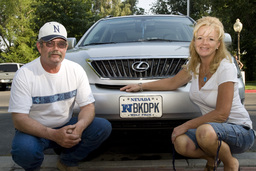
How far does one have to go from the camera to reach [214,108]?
270cm

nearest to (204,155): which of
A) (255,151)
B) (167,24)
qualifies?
(255,151)

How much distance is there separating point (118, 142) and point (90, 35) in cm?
148

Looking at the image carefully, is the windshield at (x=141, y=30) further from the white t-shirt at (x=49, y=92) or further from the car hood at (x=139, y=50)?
the white t-shirt at (x=49, y=92)

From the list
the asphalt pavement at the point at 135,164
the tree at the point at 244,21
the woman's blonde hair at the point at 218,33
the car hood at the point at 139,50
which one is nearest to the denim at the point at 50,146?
the asphalt pavement at the point at 135,164

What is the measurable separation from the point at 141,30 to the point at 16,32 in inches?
1416

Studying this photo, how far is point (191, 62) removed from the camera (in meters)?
2.82

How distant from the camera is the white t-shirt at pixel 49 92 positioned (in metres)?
2.61

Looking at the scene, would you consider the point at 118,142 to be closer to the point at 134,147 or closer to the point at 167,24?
the point at 134,147

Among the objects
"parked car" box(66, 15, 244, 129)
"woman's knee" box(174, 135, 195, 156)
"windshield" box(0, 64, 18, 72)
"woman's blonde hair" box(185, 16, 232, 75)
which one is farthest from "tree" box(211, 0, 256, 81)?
"woman's knee" box(174, 135, 195, 156)

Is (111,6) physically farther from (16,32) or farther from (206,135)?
(206,135)

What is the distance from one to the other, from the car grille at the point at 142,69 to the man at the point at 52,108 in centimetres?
32

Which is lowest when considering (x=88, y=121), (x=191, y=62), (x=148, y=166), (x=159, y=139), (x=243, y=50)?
(x=243, y=50)

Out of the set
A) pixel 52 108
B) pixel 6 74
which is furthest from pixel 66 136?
pixel 6 74

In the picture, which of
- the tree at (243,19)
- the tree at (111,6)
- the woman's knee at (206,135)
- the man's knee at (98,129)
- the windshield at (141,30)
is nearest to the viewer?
the woman's knee at (206,135)
